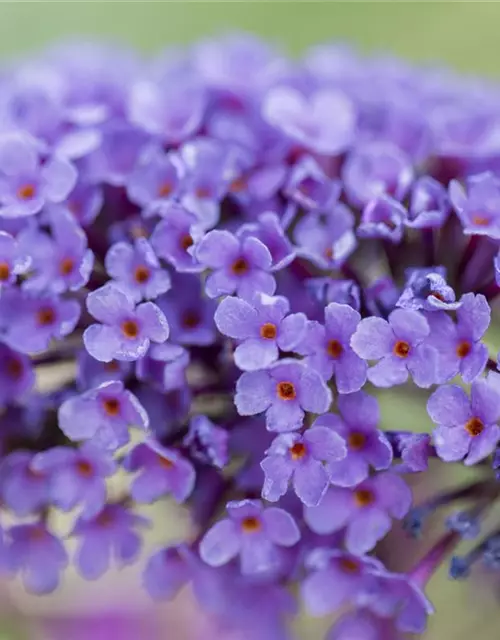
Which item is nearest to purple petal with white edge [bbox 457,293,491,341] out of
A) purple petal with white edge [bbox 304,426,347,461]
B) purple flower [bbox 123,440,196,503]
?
purple petal with white edge [bbox 304,426,347,461]

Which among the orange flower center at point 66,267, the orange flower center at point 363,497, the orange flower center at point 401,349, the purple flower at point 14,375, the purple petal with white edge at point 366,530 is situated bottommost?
the purple petal with white edge at point 366,530

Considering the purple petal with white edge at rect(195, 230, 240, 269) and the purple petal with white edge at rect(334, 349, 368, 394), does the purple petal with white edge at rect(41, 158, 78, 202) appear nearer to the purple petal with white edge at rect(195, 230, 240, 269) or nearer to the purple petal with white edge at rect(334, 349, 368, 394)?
the purple petal with white edge at rect(195, 230, 240, 269)

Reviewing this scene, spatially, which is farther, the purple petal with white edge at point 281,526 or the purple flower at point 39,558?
the purple flower at point 39,558

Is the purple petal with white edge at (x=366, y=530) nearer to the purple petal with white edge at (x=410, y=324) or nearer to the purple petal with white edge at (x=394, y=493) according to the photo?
the purple petal with white edge at (x=394, y=493)

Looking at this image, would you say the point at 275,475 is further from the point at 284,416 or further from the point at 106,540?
the point at 106,540

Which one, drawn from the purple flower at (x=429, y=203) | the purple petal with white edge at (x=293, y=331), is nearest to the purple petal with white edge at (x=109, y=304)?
the purple petal with white edge at (x=293, y=331)

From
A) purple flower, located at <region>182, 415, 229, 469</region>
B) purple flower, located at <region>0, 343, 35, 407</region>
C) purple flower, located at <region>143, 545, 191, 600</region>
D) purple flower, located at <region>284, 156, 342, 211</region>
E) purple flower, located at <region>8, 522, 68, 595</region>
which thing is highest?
purple flower, located at <region>284, 156, 342, 211</region>

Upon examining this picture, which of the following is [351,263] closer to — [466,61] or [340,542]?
[340,542]

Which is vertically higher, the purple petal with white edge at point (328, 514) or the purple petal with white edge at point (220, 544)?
the purple petal with white edge at point (328, 514)
